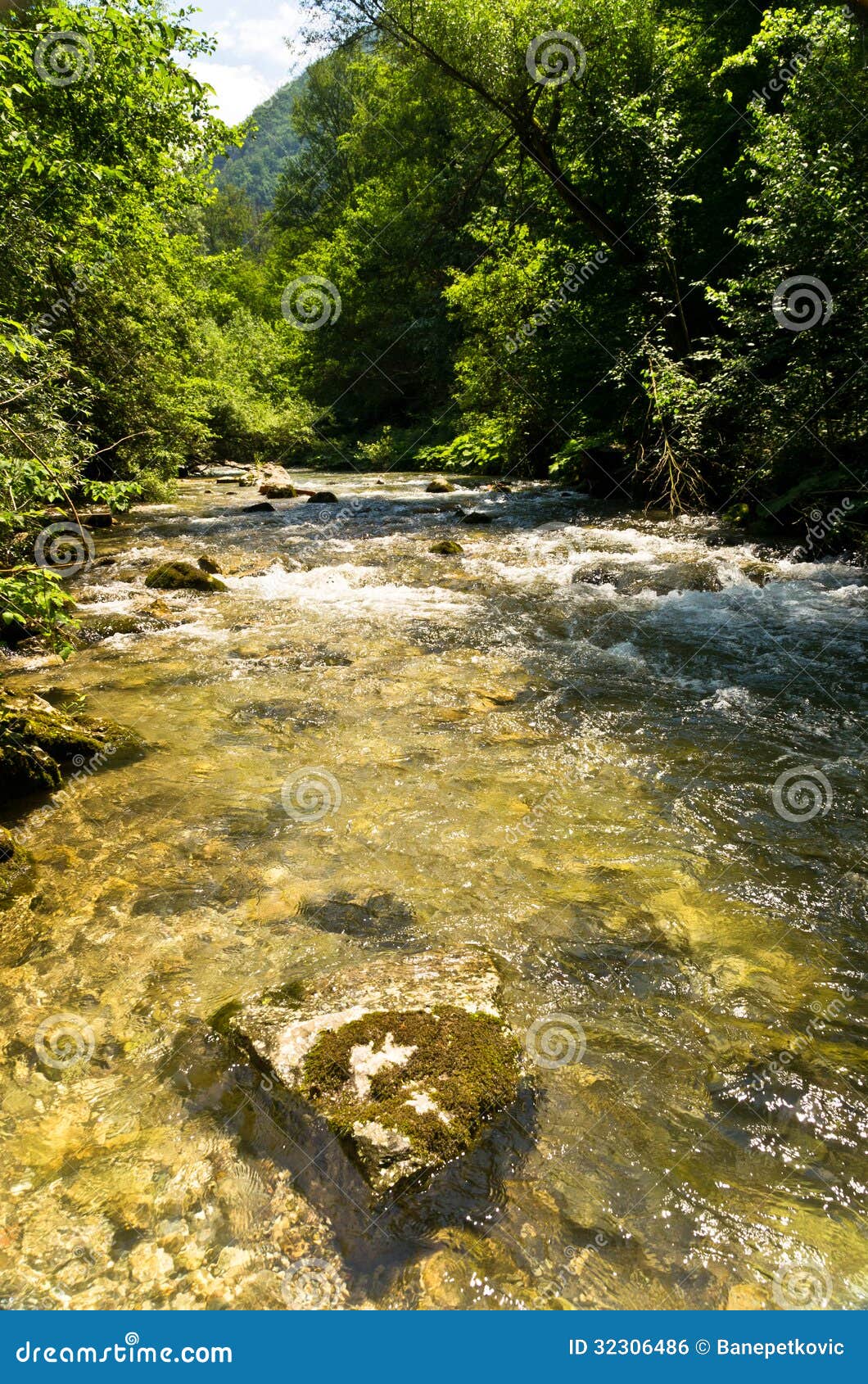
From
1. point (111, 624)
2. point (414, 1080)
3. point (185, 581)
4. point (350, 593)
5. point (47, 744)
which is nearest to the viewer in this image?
point (414, 1080)

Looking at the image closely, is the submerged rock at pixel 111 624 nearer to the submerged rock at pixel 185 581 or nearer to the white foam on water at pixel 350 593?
the submerged rock at pixel 185 581

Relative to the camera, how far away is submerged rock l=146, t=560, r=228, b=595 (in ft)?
31.8

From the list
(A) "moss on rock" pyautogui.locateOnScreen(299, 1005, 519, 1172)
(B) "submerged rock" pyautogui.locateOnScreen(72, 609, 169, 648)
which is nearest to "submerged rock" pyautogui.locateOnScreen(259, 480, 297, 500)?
(B) "submerged rock" pyautogui.locateOnScreen(72, 609, 169, 648)

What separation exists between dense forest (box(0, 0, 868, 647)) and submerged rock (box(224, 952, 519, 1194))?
2.54 m

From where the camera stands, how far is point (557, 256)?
17.9 metres

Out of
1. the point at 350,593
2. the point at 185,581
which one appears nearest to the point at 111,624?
the point at 185,581

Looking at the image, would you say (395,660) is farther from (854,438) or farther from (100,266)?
(100,266)

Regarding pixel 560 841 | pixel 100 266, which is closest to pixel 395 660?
pixel 560 841

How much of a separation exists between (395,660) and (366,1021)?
4713mm

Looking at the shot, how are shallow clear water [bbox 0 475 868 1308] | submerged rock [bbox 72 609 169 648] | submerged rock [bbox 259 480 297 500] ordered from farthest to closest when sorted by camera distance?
1. submerged rock [bbox 259 480 297 500]
2. submerged rock [bbox 72 609 169 648]
3. shallow clear water [bbox 0 475 868 1308]

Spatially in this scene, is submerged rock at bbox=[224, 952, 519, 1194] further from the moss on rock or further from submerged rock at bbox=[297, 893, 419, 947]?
submerged rock at bbox=[297, 893, 419, 947]

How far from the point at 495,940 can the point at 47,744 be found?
3.50 meters

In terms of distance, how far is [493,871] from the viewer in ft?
12.2

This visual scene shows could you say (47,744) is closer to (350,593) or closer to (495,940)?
(495,940)
